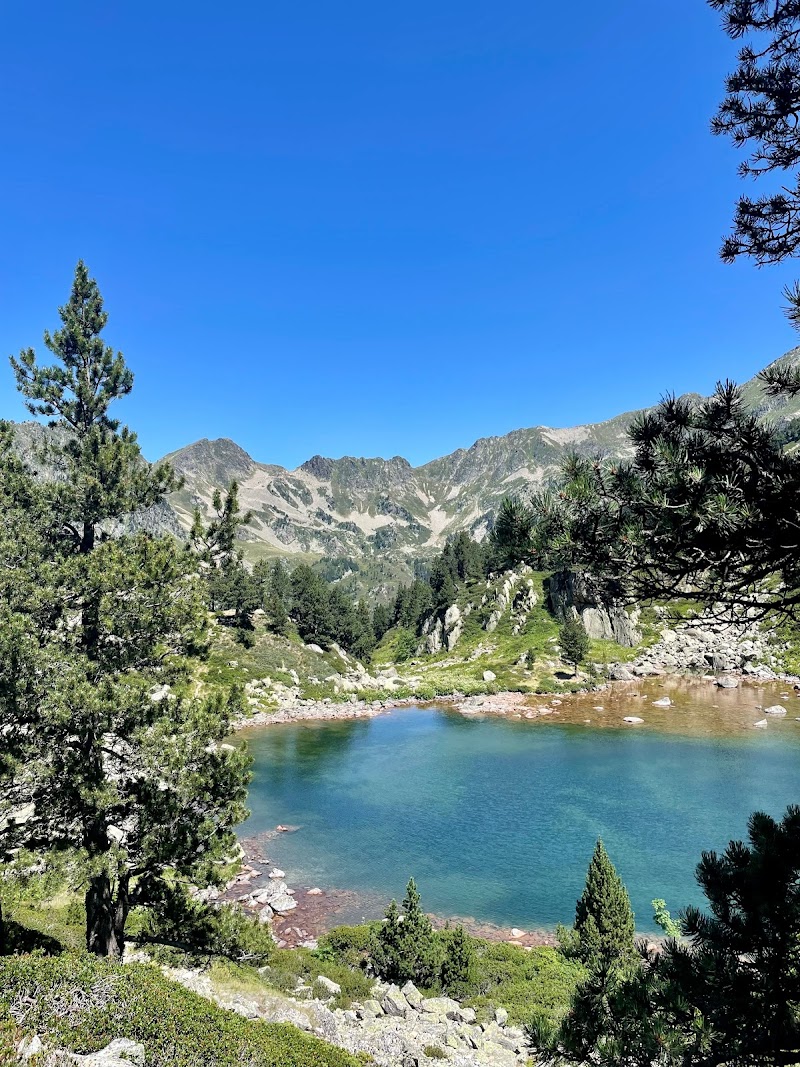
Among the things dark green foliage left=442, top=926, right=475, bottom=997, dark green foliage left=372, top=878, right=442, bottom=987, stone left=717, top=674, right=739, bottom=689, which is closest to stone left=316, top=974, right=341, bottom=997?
dark green foliage left=372, top=878, right=442, bottom=987

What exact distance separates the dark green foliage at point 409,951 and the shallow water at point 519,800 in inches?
268

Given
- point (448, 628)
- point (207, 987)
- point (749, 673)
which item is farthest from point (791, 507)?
point (448, 628)

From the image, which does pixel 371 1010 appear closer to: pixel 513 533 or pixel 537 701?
pixel 513 533

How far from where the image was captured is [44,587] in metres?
11.9

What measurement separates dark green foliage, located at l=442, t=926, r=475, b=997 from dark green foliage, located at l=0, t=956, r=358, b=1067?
9096mm

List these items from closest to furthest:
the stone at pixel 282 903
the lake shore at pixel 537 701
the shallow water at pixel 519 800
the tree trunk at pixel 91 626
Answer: the tree trunk at pixel 91 626
the stone at pixel 282 903
the shallow water at pixel 519 800
the lake shore at pixel 537 701

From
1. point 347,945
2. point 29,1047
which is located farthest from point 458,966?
point 29,1047

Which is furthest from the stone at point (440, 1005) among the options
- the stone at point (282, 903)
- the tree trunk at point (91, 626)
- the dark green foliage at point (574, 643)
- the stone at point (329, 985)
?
the dark green foliage at point (574, 643)

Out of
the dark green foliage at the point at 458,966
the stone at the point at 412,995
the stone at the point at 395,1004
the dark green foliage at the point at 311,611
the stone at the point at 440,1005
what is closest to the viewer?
the stone at the point at 395,1004

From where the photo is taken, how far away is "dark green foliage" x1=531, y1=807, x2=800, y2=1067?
17.5 feet

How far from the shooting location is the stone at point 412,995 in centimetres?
1705

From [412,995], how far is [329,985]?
2748 millimetres

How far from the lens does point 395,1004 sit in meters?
16.7

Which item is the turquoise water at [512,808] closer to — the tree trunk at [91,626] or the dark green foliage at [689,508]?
the tree trunk at [91,626]
